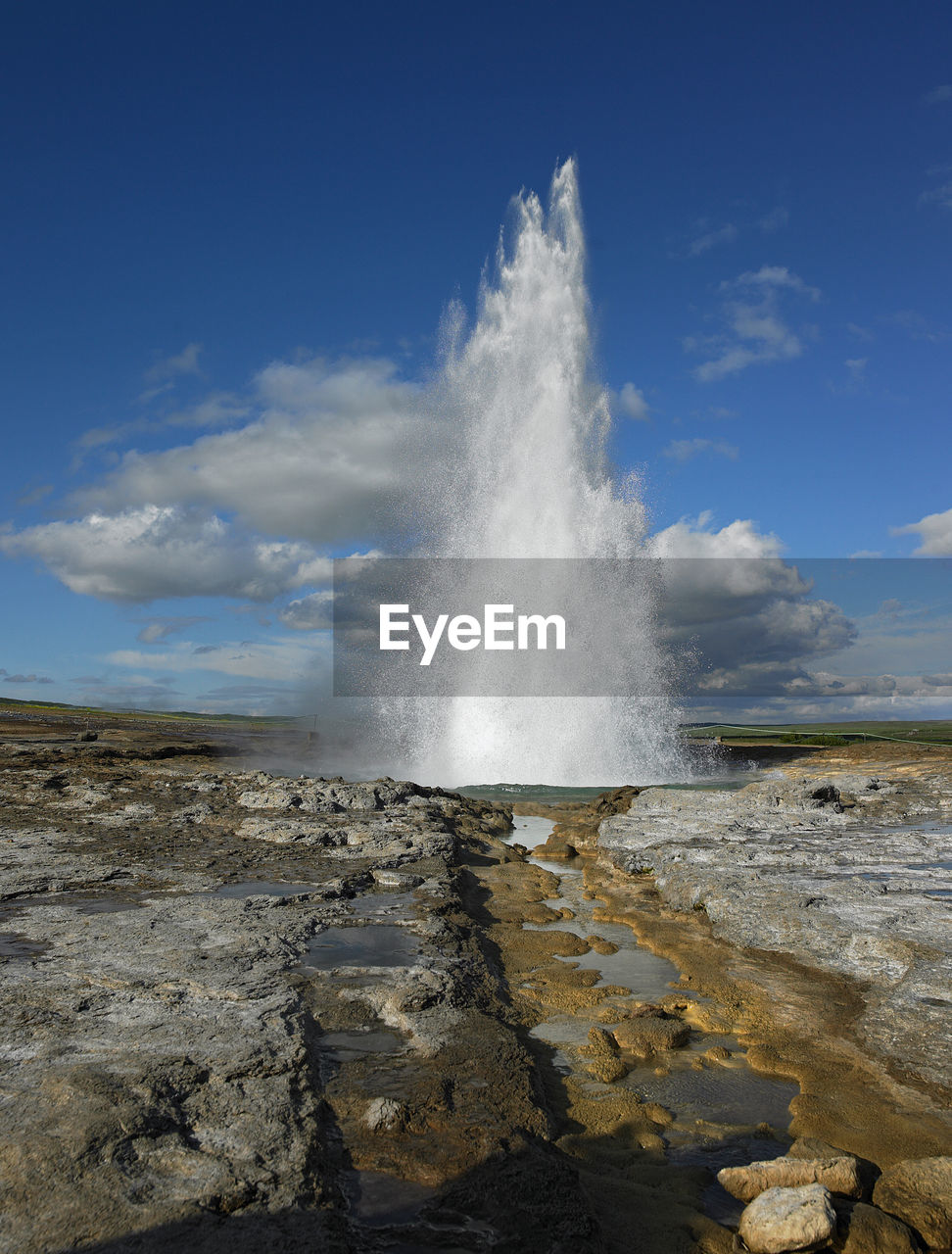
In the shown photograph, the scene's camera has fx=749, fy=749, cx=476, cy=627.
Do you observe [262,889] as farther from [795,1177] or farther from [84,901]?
[795,1177]

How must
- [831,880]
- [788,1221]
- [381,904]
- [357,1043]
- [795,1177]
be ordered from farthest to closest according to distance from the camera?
[831,880], [381,904], [357,1043], [795,1177], [788,1221]

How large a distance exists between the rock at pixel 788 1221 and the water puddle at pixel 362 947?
3987 millimetres

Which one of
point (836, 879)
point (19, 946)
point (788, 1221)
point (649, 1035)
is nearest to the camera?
point (788, 1221)

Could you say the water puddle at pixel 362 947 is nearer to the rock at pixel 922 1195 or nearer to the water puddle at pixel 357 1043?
the water puddle at pixel 357 1043

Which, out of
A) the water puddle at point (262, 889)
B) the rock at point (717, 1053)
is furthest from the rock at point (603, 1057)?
the water puddle at point (262, 889)

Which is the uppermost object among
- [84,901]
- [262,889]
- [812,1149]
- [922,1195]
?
[84,901]

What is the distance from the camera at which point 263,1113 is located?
434cm

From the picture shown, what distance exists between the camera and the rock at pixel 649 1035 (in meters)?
6.14

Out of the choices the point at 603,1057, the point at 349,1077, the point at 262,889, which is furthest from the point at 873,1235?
the point at 262,889

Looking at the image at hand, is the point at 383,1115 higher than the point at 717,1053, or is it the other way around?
the point at 383,1115

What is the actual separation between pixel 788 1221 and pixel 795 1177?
545 millimetres

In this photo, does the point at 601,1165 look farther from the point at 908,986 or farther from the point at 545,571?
the point at 545,571

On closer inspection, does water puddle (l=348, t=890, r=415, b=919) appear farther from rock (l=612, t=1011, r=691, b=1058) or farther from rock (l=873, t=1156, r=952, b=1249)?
rock (l=873, t=1156, r=952, b=1249)

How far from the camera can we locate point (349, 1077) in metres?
5.04
